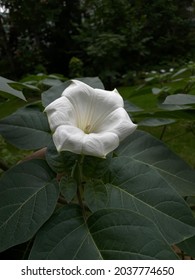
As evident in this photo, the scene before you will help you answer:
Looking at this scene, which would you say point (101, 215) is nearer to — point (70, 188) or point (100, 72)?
point (70, 188)

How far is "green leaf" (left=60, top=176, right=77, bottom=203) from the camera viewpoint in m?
0.57

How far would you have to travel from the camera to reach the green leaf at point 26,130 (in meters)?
0.65

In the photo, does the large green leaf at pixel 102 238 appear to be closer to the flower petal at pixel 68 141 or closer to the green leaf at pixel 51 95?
the flower petal at pixel 68 141

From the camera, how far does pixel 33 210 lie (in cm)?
53

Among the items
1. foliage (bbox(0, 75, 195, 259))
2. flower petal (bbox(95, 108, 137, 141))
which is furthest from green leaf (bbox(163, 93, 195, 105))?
flower petal (bbox(95, 108, 137, 141))

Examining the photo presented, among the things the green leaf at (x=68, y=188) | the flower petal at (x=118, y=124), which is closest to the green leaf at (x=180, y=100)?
the flower petal at (x=118, y=124)

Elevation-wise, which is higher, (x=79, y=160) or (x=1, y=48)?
(x=79, y=160)

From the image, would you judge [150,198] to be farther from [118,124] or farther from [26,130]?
[26,130]

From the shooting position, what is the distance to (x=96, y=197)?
57cm

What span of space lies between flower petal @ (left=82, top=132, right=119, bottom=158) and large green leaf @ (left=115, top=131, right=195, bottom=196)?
109 millimetres

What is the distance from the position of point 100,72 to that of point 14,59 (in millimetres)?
1673

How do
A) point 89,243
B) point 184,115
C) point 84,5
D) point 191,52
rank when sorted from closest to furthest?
point 89,243 < point 184,115 < point 191,52 < point 84,5

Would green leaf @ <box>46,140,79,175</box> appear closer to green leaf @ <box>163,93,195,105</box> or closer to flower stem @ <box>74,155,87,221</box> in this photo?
flower stem @ <box>74,155,87,221</box>

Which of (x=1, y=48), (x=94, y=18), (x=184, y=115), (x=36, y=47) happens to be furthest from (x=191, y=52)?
(x=184, y=115)
